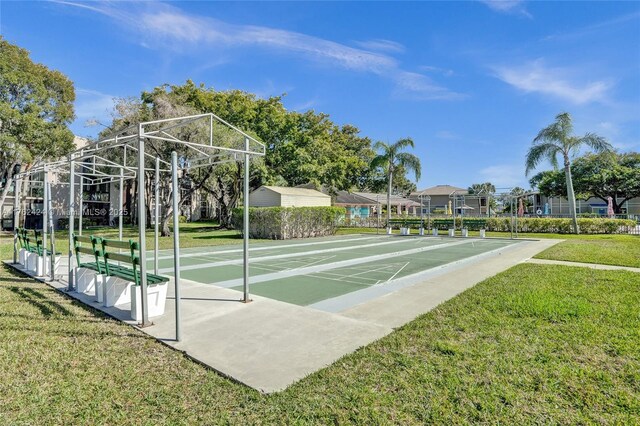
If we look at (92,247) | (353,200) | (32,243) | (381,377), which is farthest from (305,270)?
(353,200)

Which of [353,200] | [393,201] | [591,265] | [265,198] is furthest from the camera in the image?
[393,201]

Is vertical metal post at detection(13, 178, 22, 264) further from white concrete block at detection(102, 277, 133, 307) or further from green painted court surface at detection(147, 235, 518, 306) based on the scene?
white concrete block at detection(102, 277, 133, 307)

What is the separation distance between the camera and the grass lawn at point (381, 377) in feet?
9.17

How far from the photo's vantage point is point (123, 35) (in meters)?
13.6

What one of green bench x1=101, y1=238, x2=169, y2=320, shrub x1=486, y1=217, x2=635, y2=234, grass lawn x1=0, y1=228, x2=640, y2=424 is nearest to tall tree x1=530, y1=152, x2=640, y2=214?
shrub x1=486, y1=217, x2=635, y2=234

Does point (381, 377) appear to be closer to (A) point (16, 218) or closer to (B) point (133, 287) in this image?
(B) point (133, 287)

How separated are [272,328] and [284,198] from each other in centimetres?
1797

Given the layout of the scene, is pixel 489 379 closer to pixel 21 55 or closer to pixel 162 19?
pixel 162 19

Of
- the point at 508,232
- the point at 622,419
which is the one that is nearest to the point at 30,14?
the point at 622,419

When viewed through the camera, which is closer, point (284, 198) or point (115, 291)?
point (115, 291)

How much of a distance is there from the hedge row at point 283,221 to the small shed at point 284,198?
132 centimetres

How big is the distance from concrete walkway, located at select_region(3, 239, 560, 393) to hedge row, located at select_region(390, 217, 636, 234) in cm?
2068

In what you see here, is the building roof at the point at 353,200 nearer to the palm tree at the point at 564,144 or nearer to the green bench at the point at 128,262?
the palm tree at the point at 564,144

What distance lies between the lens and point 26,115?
2136cm
